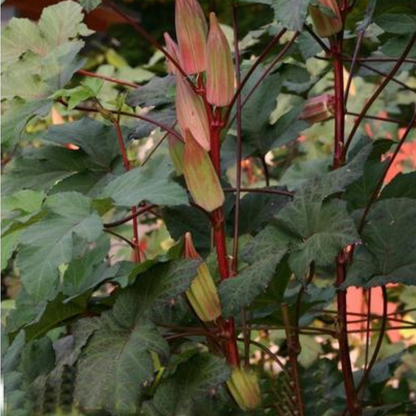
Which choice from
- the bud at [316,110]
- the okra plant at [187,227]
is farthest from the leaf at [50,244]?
the bud at [316,110]

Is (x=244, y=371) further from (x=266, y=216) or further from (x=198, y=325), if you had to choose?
(x=266, y=216)

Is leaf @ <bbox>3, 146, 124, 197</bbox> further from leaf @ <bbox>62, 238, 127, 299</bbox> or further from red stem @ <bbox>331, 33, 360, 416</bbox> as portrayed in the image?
red stem @ <bbox>331, 33, 360, 416</bbox>

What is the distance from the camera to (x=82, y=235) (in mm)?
1124

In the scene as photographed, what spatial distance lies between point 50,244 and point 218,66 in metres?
0.28

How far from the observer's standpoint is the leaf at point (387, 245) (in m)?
1.25

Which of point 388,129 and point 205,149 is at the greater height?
point 205,149

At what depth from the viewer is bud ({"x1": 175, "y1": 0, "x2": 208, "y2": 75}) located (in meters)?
1.25

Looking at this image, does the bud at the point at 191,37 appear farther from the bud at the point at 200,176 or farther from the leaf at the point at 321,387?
the leaf at the point at 321,387

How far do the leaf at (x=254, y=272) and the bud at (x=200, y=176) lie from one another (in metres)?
0.07

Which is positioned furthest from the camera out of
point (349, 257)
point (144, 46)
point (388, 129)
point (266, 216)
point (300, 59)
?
point (144, 46)

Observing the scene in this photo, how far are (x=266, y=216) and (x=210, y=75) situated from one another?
29 centimetres

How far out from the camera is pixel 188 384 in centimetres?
125

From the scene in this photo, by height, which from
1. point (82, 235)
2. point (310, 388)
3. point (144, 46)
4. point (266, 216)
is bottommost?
point (144, 46)

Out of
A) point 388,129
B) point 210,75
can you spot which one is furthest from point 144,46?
point 210,75
